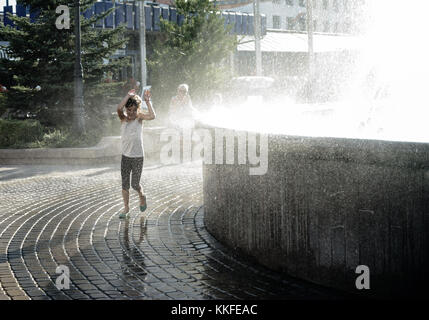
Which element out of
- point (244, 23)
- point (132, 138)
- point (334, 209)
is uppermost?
point (244, 23)

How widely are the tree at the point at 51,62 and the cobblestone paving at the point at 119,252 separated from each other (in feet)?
33.4

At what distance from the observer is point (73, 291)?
5.61m

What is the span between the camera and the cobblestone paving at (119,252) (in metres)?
5.62

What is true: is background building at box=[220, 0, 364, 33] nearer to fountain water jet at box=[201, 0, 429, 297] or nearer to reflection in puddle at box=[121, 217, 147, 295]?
reflection in puddle at box=[121, 217, 147, 295]

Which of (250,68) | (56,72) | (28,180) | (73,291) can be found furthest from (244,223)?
(250,68)

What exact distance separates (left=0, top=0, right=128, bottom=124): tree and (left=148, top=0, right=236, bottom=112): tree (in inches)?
96.1

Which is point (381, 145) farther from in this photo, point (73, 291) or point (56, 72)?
point (56, 72)

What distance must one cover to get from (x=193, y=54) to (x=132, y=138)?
52.8 ft

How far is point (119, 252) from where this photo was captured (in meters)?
7.04

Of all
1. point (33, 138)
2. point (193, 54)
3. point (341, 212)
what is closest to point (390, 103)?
point (341, 212)

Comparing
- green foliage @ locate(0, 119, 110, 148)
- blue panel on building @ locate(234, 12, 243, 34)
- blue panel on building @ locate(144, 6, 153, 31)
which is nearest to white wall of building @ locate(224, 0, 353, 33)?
blue panel on building @ locate(234, 12, 243, 34)

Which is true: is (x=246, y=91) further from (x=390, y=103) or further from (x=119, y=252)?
(x=119, y=252)

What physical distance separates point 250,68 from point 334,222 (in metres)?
45.4

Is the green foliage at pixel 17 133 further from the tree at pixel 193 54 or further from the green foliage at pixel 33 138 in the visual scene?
the tree at pixel 193 54
